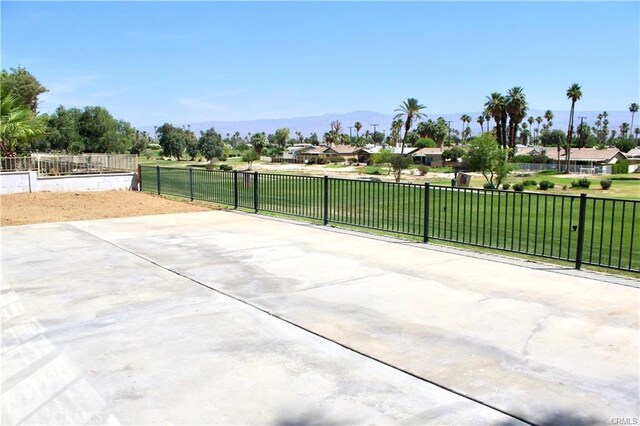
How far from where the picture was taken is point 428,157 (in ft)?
387

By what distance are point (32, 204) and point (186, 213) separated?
20.7 ft

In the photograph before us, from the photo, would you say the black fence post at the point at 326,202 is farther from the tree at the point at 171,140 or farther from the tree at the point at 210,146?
the tree at the point at 171,140

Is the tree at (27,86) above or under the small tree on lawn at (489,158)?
above

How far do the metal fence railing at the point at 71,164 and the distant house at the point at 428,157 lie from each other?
9416 centimetres

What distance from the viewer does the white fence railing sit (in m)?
91.4

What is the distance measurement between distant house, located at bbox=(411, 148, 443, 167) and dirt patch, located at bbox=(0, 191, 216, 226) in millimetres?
99686

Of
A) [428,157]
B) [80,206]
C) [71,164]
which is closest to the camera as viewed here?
[80,206]

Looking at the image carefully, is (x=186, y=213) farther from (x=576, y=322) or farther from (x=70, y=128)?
(x=70, y=128)

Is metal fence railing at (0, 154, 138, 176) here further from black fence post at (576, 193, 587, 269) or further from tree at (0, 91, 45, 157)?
black fence post at (576, 193, 587, 269)

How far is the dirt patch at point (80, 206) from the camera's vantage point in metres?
15.0

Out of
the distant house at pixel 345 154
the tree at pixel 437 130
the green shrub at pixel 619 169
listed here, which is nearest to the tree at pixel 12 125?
the green shrub at pixel 619 169

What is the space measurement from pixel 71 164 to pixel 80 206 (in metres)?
8.72

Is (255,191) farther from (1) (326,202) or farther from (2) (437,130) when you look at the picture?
(2) (437,130)

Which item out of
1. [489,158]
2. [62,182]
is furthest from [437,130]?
[62,182]
